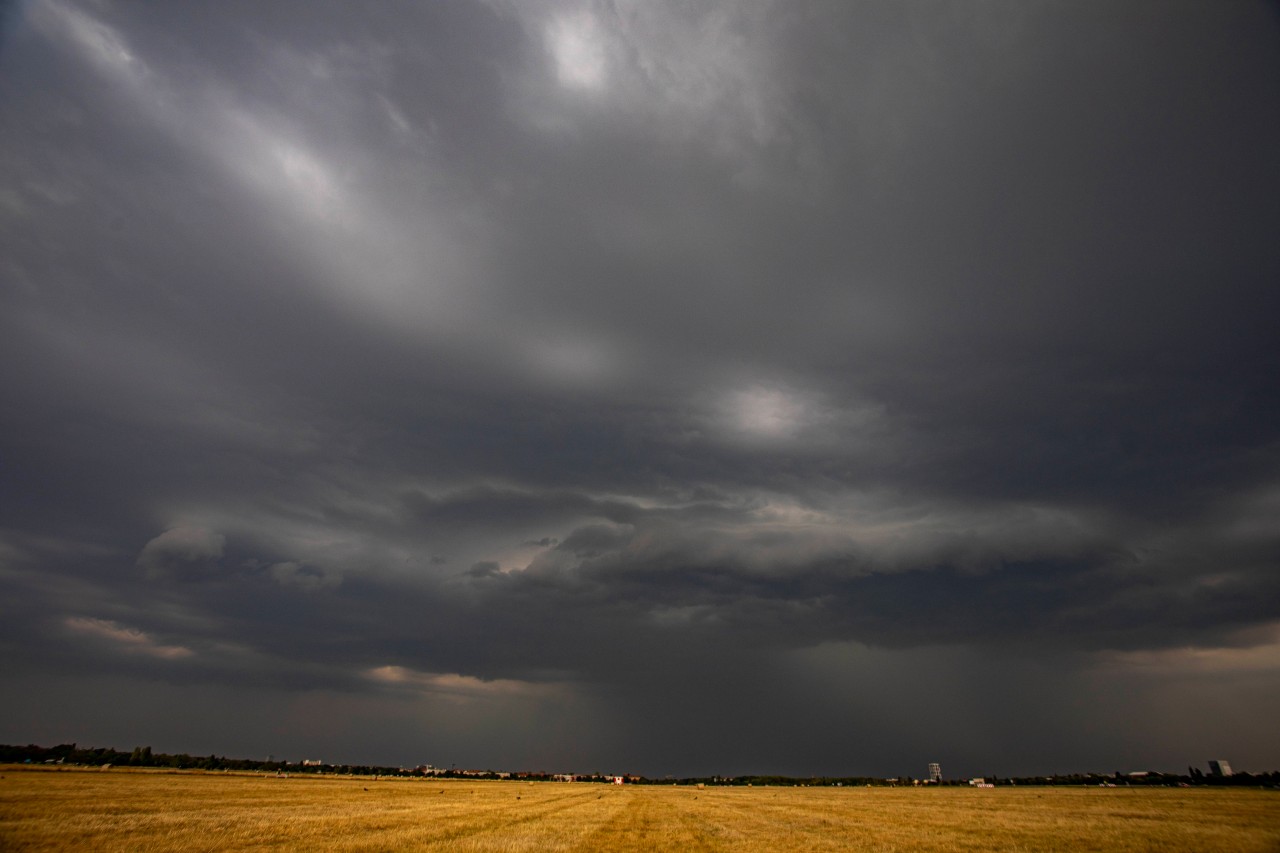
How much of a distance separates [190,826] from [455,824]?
612 inches

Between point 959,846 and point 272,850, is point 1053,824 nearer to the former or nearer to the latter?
point 959,846

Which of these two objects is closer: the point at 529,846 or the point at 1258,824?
the point at 529,846

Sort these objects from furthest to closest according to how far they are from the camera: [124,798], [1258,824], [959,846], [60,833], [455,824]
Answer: [124,798]
[1258,824]
[455,824]
[959,846]
[60,833]

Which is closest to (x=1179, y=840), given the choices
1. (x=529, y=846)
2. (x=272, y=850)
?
(x=529, y=846)

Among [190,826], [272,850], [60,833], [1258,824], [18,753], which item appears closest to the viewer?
[272,850]

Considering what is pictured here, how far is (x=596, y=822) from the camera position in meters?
47.8

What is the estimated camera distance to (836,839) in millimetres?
36500

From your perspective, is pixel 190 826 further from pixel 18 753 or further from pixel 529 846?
pixel 18 753

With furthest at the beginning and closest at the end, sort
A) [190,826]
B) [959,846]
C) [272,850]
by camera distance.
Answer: [190,826], [959,846], [272,850]

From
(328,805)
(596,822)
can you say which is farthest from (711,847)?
(328,805)

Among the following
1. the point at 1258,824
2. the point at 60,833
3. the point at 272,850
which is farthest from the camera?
the point at 1258,824

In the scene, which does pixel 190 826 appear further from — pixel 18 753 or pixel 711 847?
pixel 18 753

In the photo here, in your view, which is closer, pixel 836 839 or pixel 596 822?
pixel 836 839

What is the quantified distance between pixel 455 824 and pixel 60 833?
2120 cm
